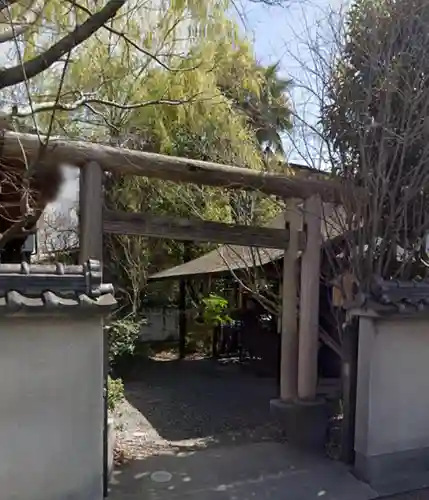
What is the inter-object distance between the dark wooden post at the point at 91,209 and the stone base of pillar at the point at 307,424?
3.16 meters

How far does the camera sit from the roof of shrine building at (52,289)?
3.74m

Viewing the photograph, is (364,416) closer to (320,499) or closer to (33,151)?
(320,499)

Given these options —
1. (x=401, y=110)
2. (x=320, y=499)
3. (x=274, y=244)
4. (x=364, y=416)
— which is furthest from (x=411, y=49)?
(x=320, y=499)

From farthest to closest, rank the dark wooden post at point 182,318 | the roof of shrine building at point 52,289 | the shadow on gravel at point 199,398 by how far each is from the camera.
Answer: the dark wooden post at point 182,318 → the shadow on gravel at point 199,398 → the roof of shrine building at point 52,289

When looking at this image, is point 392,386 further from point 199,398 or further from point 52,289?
point 199,398

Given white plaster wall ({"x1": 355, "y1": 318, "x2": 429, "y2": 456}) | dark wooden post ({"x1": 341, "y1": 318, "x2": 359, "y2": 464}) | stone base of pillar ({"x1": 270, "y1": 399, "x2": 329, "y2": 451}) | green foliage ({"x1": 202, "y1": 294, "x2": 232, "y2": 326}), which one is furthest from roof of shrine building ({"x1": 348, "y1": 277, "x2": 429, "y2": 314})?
green foliage ({"x1": 202, "y1": 294, "x2": 232, "y2": 326})

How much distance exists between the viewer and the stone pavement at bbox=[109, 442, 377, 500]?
495cm

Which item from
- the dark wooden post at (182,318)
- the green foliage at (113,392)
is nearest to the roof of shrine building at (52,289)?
the green foliage at (113,392)

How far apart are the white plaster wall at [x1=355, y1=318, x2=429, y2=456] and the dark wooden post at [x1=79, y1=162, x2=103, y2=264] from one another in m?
3.00

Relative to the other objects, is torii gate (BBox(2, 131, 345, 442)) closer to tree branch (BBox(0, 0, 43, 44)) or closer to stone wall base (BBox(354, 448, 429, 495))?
tree branch (BBox(0, 0, 43, 44))

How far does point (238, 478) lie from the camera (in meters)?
5.34

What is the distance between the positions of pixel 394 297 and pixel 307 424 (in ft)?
7.04

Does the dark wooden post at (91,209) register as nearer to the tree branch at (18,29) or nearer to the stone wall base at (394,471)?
the tree branch at (18,29)

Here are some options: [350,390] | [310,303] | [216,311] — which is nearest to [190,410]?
[310,303]
